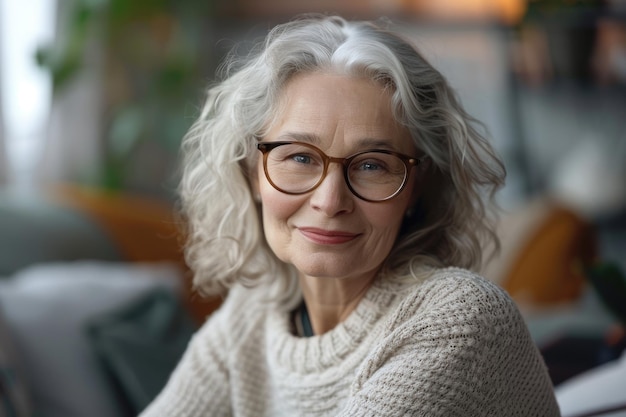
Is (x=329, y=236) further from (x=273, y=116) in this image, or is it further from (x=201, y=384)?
(x=201, y=384)

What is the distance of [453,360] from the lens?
3.77 feet

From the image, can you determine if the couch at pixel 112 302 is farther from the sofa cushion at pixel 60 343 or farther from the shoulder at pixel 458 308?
the shoulder at pixel 458 308

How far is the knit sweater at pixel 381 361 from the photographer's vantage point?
115 centimetres

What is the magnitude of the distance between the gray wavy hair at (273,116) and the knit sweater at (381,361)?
0.25 feet

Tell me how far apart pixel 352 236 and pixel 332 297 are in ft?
0.50

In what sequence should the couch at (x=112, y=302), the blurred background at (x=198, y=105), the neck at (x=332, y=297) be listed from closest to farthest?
the neck at (x=332, y=297) < the couch at (x=112, y=302) < the blurred background at (x=198, y=105)

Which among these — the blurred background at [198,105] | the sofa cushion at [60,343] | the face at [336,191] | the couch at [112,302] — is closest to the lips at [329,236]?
the face at [336,191]

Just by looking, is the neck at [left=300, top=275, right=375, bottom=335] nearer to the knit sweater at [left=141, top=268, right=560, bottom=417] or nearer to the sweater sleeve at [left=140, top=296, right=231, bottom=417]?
the knit sweater at [left=141, top=268, right=560, bottom=417]

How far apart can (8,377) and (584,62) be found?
304 centimetres

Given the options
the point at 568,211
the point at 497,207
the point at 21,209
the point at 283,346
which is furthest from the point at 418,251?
the point at 568,211

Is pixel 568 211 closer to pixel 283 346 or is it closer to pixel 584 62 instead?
pixel 584 62

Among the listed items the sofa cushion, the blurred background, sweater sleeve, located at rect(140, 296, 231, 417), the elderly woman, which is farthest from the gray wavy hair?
the blurred background

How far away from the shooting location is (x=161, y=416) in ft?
4.86

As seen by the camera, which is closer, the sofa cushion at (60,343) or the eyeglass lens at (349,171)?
the eyeglass lens at (349,171)
